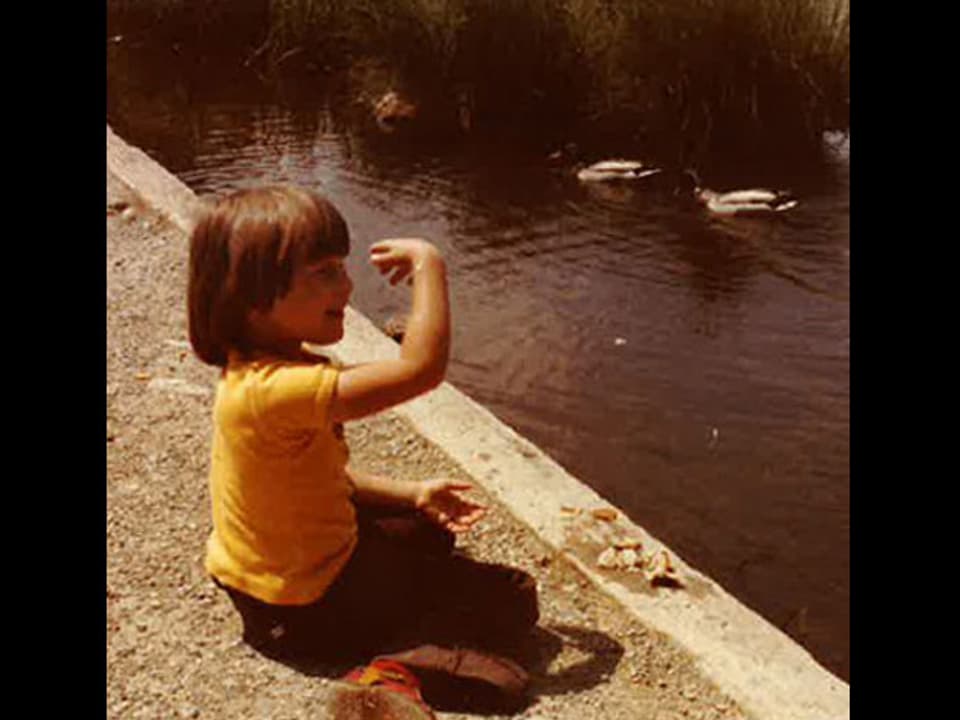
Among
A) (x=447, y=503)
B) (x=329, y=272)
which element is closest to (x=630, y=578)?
(x=447, y=503)

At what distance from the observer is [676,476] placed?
5348 mm

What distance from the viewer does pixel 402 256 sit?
2.55 m

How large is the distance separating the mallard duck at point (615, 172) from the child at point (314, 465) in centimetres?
800

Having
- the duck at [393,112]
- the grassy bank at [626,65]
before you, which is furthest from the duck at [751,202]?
the duck at [393,112]

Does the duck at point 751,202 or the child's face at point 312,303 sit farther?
the duck at point 751,202

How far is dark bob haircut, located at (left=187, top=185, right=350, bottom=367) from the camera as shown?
239 centimetres

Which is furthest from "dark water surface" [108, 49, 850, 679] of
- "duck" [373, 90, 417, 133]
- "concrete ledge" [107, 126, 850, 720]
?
"concrete ledge" [107, 126, 850, 720]

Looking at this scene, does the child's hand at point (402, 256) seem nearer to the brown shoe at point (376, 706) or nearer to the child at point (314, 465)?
the child at point (314, 465)

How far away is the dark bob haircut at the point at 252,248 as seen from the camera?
239cm

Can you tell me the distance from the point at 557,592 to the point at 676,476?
7.35 ft

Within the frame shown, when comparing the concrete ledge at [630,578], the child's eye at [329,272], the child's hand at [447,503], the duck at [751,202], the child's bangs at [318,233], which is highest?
the child's bangs at [318,233]
